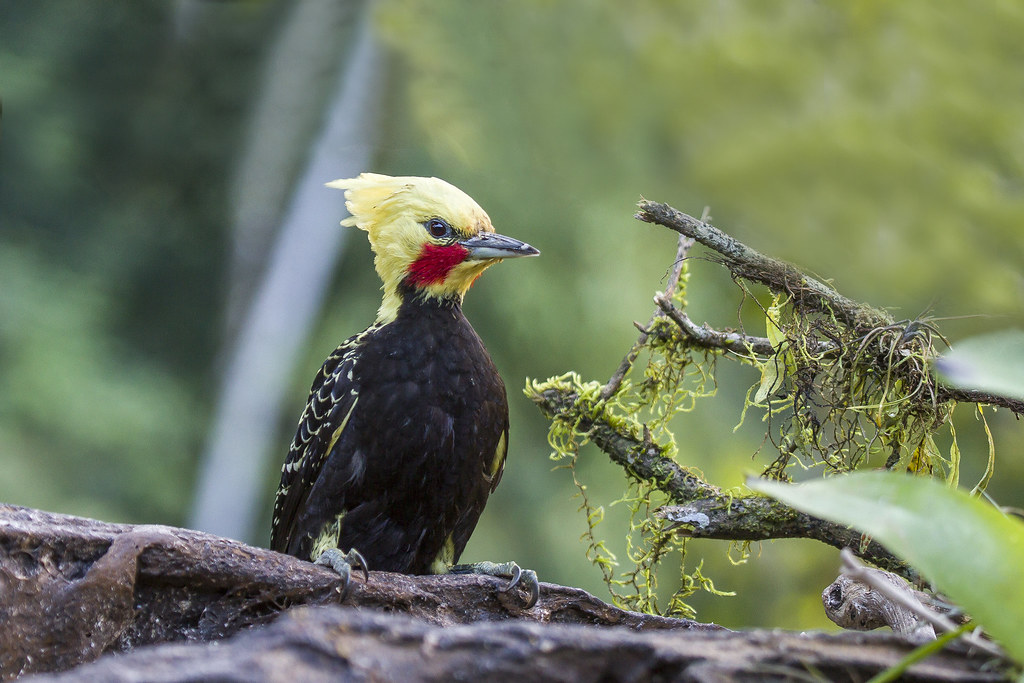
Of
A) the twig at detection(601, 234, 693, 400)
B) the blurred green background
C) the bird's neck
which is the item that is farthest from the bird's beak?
the blurred green background

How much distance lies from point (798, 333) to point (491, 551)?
3.25 m

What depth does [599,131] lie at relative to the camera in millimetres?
3227

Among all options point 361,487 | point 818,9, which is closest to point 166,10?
point 818,9

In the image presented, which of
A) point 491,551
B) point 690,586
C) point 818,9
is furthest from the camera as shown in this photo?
point 491,551

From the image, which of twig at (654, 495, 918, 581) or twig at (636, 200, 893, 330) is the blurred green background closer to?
twig at (636, 200, 893, 330)

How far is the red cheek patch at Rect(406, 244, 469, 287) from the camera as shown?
7.20 feet

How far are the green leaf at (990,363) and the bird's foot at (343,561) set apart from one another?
3.85 feet

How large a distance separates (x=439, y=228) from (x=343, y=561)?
2.77 ft

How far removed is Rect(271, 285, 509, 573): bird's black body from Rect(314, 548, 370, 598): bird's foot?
13 centimetres

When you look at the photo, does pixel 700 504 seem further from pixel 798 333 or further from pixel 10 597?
pixel 10 597

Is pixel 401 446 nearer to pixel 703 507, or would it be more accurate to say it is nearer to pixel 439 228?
pixel 439 228

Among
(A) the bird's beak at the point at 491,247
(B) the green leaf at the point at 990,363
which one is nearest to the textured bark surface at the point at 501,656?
(B) the green leaf at the point at 990,363

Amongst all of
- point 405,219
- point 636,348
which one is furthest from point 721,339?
point 405,219

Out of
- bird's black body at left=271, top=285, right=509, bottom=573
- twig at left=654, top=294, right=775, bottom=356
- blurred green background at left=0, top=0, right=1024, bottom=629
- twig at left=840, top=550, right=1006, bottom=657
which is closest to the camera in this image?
twig at left=840, top=550, right=1006, bottom=657
